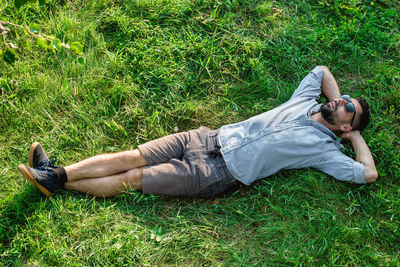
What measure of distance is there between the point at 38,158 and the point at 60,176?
14.3 inches

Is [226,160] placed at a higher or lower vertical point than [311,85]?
lower

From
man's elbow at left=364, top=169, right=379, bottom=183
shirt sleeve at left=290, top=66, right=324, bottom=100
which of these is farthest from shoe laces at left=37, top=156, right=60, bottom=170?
man's elbow at left=364, top=169, right=379, bottom=183

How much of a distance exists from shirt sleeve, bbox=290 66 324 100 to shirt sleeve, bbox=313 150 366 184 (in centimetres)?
81

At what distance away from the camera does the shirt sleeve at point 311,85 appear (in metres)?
4.55

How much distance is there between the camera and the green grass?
12.9ft

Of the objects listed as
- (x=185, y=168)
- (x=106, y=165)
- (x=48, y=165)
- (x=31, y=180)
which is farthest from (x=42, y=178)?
(x=185, y=168)

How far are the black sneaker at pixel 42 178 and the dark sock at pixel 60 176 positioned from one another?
0.03m

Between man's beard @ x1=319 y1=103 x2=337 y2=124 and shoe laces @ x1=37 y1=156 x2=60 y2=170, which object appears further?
man's beard @ x1=319 y1=103 x2=337 y2=124

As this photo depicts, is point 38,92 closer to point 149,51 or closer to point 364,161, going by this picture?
point 149,51

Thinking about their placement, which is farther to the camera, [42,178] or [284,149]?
[284,149]

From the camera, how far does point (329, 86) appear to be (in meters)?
4.66

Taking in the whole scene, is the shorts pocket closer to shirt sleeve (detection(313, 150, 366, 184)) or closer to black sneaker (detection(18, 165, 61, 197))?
shirt sleeve (detection(313, 150, 366, 184))

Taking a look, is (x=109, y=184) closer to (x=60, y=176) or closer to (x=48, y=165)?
(x=60, y=176)

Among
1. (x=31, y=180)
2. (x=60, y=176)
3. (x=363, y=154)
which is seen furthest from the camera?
(x=363, y=154)
